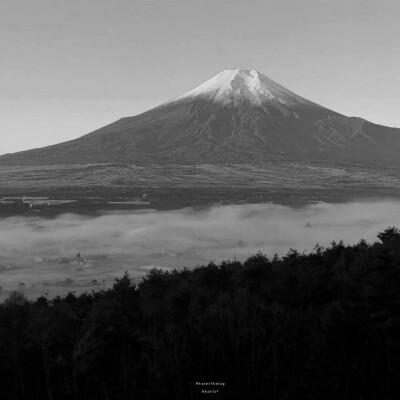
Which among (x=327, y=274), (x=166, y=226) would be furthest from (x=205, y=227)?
(x=327, y=274)

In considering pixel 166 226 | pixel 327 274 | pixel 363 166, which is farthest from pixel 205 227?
pixel 327 274

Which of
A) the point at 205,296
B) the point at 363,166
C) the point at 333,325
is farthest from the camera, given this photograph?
the point at 363,166

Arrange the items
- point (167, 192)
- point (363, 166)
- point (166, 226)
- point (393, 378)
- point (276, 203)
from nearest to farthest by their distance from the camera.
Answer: point (393, 378) < point (166, 226) < point (276, 203) < point (167, 192) < point (363, 166)

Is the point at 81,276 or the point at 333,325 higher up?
the point at 333,325

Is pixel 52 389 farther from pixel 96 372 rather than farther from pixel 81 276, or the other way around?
pixel 81 276

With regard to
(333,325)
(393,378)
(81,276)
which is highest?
(333,325)

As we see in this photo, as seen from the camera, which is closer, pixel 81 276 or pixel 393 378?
pixel 393 378

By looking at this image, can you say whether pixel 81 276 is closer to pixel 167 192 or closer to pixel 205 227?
pixel 205 227
